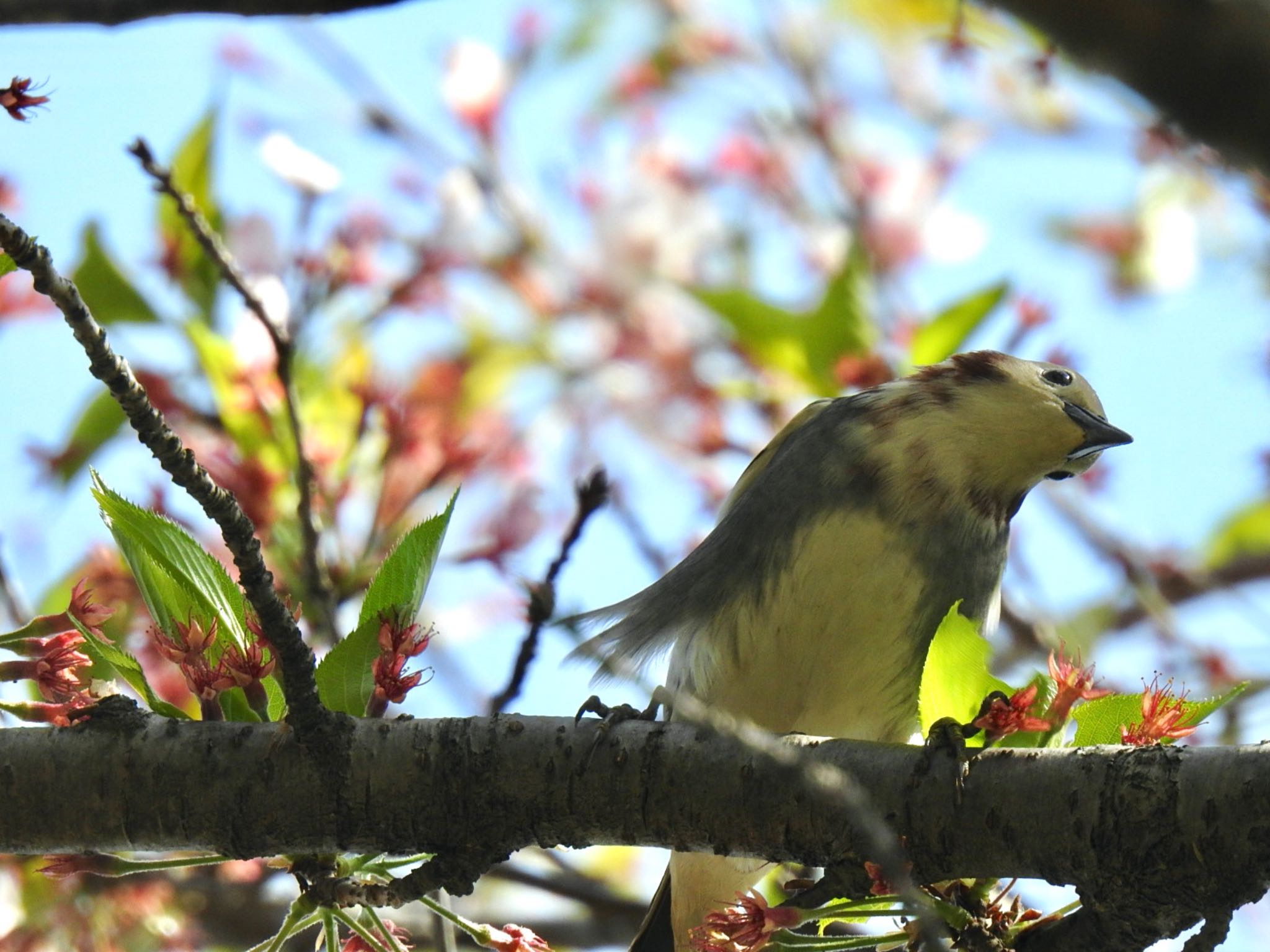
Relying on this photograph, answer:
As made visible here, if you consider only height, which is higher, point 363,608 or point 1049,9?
point 363,608

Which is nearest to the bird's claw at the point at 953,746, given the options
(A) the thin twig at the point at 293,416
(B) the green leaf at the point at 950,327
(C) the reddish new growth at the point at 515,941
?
(C) the reddish new growth at the point at 515,941

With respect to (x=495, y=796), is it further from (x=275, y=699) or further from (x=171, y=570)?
(x=171, y=570)

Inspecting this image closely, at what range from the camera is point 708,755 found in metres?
2.07

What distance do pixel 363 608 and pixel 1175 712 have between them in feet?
4.10

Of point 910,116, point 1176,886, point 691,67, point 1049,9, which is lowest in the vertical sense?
point 1176,886

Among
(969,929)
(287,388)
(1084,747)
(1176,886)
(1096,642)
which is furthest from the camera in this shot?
(1096,642)

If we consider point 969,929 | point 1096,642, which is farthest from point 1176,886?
point 1096,642

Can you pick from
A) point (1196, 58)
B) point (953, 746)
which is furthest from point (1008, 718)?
point (1196, 58)

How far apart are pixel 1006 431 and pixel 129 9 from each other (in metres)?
2.27

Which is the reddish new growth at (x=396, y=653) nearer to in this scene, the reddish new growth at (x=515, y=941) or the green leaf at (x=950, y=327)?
the reddish new growth at (x=515, y=941)

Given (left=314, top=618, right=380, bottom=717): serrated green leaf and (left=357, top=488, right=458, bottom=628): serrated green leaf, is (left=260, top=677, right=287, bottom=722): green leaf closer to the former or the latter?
(left=314, top=618, right=380, bottom=717): serrated green leaf

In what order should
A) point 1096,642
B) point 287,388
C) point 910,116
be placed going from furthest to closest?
point 910,116 → point 1096,642 → point 287,388

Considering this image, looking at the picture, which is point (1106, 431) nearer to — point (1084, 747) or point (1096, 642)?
point (1084, 747)

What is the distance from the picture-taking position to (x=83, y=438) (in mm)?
3658
